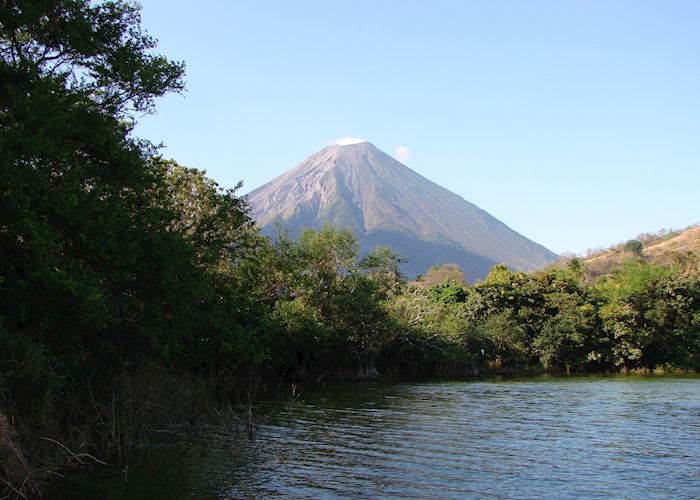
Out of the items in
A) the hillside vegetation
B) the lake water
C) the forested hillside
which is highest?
the hillside vegetation

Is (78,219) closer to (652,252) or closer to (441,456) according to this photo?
(441,456)

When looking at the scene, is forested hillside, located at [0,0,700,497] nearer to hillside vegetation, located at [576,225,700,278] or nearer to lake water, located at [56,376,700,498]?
lake water, located at [56,376,700,498]

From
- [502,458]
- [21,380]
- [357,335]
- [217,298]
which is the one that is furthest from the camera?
[357,335]

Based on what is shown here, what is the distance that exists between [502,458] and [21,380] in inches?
416

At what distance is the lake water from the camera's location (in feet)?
42.3

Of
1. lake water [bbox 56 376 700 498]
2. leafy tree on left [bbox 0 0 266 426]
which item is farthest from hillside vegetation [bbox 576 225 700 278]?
leafy tree on left [bbox 0 0 266 426]

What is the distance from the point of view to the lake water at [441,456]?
12898mm

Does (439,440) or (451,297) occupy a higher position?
(451,297)

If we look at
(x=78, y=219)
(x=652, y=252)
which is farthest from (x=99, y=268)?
(x=652, y=252)

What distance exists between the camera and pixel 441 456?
16.3m

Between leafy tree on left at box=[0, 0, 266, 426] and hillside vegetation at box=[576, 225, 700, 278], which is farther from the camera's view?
hillside vegetation at box=[576, 225, 700, 278]

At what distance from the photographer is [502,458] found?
1611 centimetres

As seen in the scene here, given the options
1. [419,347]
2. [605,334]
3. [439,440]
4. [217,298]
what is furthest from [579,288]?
[439,440]

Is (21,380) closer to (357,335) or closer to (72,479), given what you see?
(72,479)
